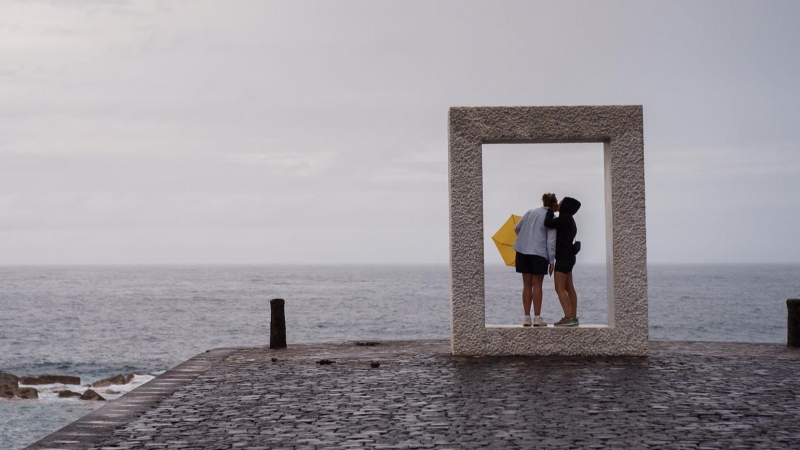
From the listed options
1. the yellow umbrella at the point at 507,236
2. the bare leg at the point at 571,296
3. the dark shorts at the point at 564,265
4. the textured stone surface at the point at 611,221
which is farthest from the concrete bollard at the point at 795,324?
the yellow umbrella at the point at 507,236

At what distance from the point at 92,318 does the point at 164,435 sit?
A: 251ft

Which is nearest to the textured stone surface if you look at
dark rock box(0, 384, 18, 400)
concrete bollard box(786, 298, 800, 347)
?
concrete bollard box(786, 298, 800, 347)

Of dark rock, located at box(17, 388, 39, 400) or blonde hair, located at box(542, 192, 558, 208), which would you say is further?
dark rock, located at box(17, 388, 39, 400)

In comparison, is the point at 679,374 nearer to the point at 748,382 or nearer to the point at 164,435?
the point at 748,382

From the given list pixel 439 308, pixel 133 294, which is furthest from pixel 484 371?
pixel 133 294

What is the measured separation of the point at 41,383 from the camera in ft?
118

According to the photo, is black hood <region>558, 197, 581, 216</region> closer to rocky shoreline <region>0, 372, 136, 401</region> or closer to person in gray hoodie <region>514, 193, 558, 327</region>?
person in gray hoodie <region>514, 193, 558, 327</region>

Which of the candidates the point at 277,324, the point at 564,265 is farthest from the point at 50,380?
the point at 564,265

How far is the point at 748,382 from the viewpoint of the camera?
9.68 metres

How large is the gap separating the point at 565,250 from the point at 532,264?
0.51 metres

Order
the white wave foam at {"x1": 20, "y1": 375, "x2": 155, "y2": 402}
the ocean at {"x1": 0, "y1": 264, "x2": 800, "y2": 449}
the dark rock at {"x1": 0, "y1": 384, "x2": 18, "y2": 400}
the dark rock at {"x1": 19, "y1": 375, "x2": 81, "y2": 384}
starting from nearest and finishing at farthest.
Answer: the white wave foam at {"x1": 20, "y1": 375, "x2": 155, "y2": 402} < the dark rock at {"x1": 0, "y1": 384, "x2": 18, "y2": 400} < the dark rock at {"x1": 19, "y1": 375, "x2": 81, "y2": 384} < the ocean at {"x1": 0, "y1": 264, "x2": 800, "y2": 449}

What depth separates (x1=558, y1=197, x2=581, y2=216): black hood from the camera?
12.5m

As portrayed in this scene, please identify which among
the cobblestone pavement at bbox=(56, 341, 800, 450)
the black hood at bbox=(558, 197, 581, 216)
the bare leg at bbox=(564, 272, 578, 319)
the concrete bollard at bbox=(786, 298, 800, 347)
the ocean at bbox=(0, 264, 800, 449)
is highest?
the black hood at bbox=(558, 197, 581, 216)

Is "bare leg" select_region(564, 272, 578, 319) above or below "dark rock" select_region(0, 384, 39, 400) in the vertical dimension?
above
